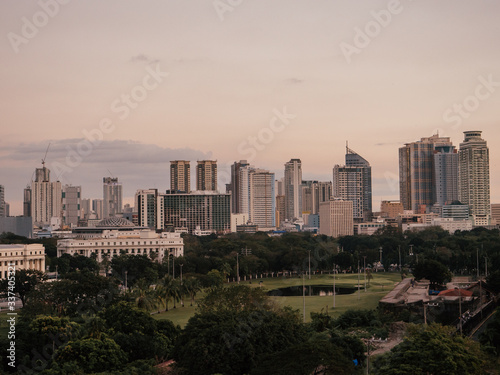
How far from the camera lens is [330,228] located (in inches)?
7367

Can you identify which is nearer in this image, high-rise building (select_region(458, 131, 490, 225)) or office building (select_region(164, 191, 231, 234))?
office building (select_region(164, 191, 231, 234))

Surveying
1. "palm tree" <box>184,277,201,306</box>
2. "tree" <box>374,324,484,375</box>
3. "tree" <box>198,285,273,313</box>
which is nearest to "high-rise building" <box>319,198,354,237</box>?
"palm tree" <box>184,277,201,306</box>

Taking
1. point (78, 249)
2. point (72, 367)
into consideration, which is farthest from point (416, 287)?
point (78, 249)

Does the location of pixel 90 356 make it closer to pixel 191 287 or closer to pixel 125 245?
pixel 191 287

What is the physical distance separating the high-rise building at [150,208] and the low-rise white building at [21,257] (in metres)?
94.3

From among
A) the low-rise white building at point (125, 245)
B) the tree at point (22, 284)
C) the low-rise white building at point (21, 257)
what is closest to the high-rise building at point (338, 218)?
the low-rise white building at point (125, 245)

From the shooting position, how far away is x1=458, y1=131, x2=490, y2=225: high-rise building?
18462cm

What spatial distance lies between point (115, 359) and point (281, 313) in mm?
9757

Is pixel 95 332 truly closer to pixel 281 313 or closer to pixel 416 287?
pixel 281 313

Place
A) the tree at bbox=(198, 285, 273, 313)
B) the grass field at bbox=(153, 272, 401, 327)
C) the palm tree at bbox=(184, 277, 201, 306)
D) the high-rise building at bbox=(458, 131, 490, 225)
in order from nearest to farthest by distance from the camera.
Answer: the tree at bbox=(198, 285, 273, 313) < the grass field at bbox=(153, 272, 401, 327) < the palm tree at bbox=(184, 277, 201, 306) < the high-rise building at bbox=(458, 131, 490, 225)

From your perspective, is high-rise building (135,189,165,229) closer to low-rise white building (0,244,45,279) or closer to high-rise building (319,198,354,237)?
high-rise building (319,198,354,237)

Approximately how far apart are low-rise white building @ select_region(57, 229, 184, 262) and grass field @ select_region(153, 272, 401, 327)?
71.3 ft

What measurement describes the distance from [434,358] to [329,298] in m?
34.8

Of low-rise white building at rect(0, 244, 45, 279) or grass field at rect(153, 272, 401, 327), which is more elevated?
low-rise white building at rect(0, 244, 45, 279)
